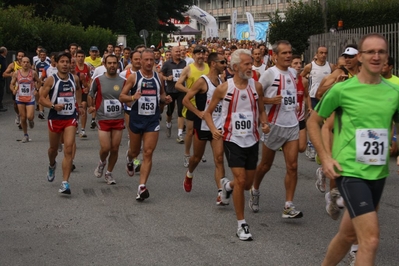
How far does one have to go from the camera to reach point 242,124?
853cm

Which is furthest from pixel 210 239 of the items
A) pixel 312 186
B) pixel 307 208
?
pixel 312 186

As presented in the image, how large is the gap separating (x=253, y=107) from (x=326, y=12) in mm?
23587

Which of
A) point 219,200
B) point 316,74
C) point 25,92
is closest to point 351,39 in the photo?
point 316,74

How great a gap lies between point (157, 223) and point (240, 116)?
4.99 ft

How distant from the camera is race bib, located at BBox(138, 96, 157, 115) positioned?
10.8 m

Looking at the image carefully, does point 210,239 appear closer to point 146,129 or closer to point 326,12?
point 146,129

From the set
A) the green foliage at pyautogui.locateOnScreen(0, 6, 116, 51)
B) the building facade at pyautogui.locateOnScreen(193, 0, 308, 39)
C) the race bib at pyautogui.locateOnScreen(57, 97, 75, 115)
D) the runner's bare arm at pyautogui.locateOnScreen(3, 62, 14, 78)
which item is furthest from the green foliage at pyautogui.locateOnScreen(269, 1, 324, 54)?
the building facade at pyautogui.locateOnScreen(193, 0, 308, 39)

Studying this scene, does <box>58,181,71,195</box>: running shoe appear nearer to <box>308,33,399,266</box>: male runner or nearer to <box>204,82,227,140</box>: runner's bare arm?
<box>204,82,227,140</box>: runner's bare arm

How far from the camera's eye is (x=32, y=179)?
40.4 feet

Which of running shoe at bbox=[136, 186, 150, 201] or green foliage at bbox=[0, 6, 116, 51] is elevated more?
green foliage at bbox=[0, 6, 116, 51]

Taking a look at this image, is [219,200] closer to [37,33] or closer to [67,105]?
[67,105]

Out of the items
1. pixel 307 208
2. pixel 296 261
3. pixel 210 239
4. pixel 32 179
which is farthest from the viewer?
pixel 32 179

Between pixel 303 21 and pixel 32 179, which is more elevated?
pixel 303 21

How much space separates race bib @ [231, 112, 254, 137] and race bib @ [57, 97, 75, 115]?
3.51m
